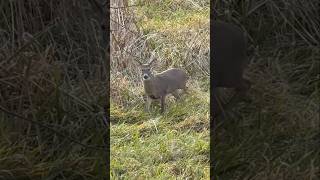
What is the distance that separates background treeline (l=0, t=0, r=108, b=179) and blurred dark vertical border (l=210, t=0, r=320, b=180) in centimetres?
50

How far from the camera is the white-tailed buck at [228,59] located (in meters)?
2.85

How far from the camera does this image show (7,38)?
117 inches

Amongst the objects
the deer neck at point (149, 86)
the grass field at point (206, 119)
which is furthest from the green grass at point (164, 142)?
the deer neck at point (149, 86)

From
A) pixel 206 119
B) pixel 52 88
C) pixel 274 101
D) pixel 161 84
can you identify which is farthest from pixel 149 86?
pixel 274 101

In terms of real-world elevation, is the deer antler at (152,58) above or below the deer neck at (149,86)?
above

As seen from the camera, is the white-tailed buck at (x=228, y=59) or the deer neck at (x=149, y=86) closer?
the deer neck at (x=149, y=86)

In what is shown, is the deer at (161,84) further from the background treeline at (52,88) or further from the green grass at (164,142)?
the background treeline at (52,88)

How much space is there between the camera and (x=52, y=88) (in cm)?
285

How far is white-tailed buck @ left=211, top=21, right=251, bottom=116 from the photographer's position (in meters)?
2.85

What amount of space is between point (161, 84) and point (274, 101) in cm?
54

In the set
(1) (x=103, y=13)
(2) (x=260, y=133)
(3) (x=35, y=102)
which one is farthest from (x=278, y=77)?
(3) (x=35, y=102)

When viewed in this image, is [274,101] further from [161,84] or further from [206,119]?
[161,84]

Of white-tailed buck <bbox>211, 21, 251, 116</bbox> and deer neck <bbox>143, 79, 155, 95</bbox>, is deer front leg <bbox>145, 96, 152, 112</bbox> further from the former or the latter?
white-tailed buck <bbox>211, 21, 251, 116</bbox>

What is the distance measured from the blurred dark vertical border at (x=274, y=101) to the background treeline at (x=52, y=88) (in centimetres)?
50
